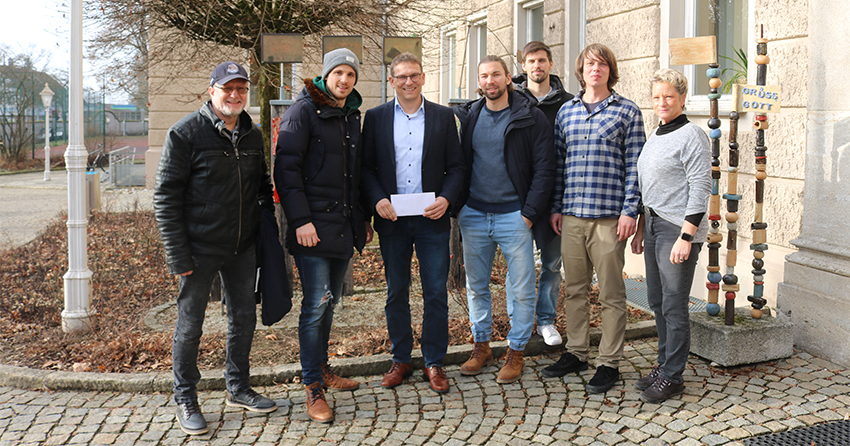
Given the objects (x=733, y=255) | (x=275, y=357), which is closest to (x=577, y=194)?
(x=733, y=255)

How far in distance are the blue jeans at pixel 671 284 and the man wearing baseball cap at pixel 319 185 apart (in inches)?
69.6

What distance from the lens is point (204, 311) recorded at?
407 centimetres

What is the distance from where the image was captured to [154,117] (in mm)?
18719

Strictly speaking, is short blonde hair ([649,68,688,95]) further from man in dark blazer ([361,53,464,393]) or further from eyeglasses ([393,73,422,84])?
eyeglasses ([393,73,422,84])

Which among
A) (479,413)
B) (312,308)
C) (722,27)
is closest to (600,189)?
(479,413)

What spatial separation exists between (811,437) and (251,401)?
2993 millimetres

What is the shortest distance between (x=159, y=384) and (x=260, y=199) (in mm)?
1316

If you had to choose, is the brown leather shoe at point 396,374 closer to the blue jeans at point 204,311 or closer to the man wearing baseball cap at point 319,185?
the man wearing baseball cap at point 319,185

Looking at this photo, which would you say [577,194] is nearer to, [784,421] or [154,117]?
[784,421]

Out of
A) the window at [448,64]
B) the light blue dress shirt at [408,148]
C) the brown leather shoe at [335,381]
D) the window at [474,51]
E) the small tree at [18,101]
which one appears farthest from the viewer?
the small tree at [18,101]

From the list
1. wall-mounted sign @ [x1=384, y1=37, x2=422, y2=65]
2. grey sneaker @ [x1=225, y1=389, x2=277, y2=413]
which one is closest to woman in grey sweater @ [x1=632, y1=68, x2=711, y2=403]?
grey sneaker @ [x1=225, y1=389, x2=277, y2=413]

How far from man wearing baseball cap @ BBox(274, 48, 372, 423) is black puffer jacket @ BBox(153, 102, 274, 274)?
207 millimetres

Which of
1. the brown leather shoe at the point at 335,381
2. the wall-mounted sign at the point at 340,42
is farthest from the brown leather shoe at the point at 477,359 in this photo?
the wall-mounted sign at the point at 340,42

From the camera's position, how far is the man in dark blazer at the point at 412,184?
14.4ft
